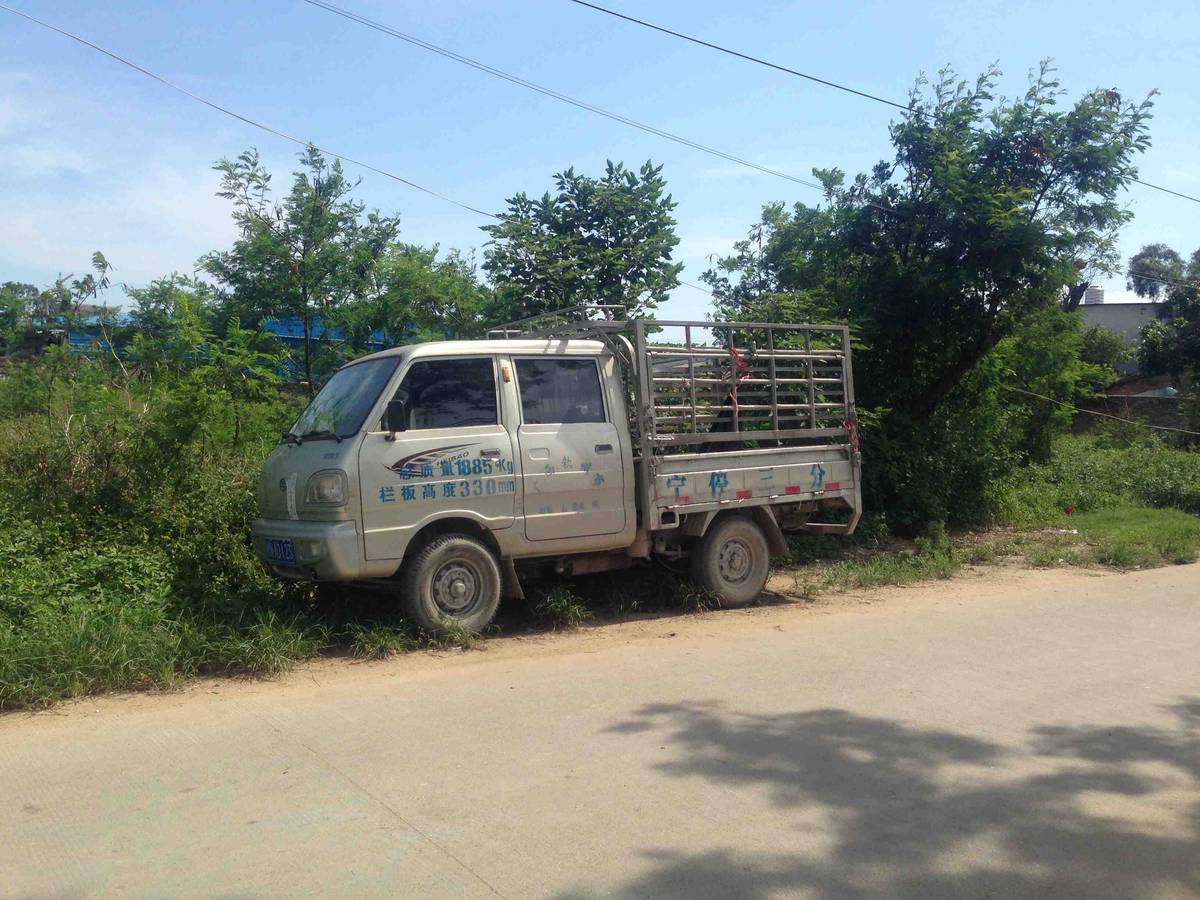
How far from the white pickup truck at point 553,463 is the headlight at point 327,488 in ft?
0.04

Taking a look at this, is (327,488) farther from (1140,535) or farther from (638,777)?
Answer: (1140,535)

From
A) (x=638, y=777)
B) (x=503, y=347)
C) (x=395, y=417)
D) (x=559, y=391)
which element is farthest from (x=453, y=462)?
(x=638, y=777)

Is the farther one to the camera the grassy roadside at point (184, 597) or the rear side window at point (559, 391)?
the rear side window at point (559, 391)

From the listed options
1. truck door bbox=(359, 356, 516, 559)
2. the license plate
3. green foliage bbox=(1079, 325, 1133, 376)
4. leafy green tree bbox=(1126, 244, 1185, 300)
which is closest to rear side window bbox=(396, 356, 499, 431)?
truck door bbox=(359, 356, 516, 559)

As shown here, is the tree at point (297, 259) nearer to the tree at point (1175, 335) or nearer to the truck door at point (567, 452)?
the truck door at point (567, 452)

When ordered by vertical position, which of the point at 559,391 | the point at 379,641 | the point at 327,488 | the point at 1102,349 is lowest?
the point at 379,641

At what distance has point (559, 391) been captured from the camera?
8.23m

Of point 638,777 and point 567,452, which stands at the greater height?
point 567,452

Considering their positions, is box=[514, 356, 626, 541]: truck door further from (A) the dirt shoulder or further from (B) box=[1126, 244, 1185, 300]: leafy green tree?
→ (B) box=[1126, 244, 1185, 300]: leafy green tree

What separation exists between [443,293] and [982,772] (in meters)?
9.12

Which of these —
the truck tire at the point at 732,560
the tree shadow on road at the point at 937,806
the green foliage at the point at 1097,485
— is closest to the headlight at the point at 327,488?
the tree shadow on road at the point at 937,806

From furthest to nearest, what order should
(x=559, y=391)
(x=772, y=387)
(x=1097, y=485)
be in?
(x=1097, y=485), (x=772, y=387), (x=559, y=391)

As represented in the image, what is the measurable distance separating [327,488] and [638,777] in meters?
3.31

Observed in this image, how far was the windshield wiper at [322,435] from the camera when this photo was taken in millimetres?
7332
